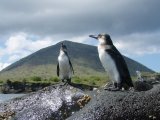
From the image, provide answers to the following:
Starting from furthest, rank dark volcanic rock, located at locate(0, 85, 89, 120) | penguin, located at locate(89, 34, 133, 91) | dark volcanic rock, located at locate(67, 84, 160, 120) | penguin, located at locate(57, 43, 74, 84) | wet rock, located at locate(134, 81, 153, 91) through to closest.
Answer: penguin, located at locate(57, 43, 74, 84), dark volcanic rock, located at locate(0, 85, 89, 120), penguin, located at locate(89, 34, 133, 91), wet rock, located at locate(134, 81, 153, 91), dark volcanic rock, located at locate(67, 84, 160, 120)

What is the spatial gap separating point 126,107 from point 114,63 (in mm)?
3615

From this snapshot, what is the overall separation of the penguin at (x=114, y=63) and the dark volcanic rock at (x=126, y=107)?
251cm

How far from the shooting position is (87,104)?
15.6 m

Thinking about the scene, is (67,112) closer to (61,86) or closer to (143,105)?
(61,86)

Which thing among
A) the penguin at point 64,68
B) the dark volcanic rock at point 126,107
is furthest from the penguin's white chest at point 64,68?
the dark volcanic rock at point 126,107

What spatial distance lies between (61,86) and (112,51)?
7.51 feet

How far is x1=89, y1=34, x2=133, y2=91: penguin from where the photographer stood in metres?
17.8

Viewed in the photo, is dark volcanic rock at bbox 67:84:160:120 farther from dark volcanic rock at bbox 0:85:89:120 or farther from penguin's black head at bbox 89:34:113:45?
penguin's black head at bbox 89:34:113:45

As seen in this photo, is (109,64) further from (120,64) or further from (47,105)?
(47,105)

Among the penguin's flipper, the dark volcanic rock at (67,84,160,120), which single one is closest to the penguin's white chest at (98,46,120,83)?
the penguin's flipper

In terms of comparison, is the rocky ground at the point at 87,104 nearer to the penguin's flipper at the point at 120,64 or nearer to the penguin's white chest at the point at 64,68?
the penguin's flipper at the point at 120,64

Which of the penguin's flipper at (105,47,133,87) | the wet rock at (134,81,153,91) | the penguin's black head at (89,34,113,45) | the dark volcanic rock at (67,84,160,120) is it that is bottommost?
the dark volcanic rock at (67,84,160,120)

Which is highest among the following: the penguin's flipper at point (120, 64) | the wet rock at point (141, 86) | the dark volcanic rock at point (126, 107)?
the penguin's flipper at point (120, 64)

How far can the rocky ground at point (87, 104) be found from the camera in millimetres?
14711
